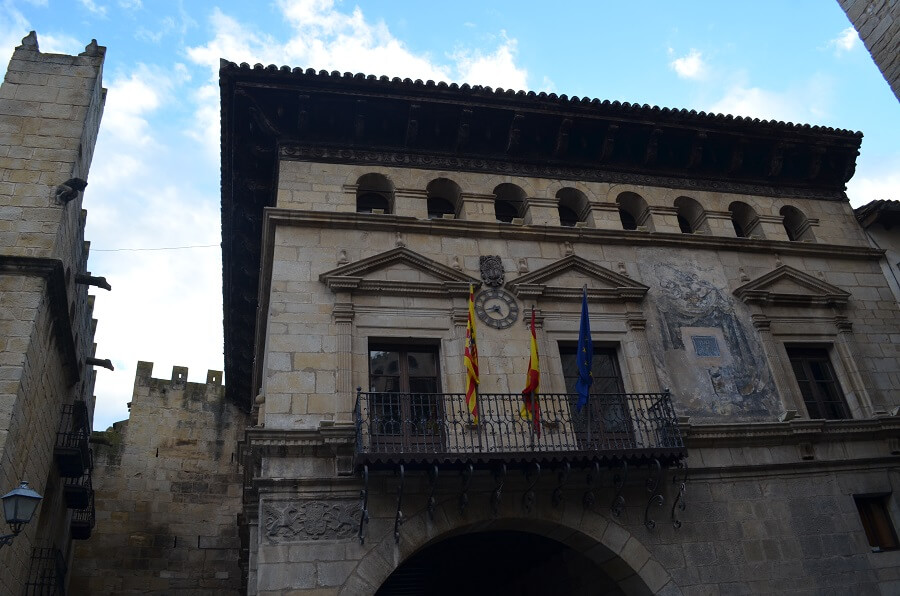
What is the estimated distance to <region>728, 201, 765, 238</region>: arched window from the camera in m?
14.4

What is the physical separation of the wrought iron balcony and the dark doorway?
261 inches

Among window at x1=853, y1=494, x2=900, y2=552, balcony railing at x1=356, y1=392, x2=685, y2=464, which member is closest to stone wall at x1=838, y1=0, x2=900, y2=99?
balcony railing at x1=356, y1=392, x2=685, y2=464

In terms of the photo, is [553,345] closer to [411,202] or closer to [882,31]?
[411,202]

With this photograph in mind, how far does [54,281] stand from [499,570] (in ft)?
30.9

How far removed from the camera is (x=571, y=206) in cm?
1397

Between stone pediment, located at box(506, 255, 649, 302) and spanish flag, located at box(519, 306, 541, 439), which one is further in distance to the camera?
stone pediment, located at box(506, 255, 649, 302)

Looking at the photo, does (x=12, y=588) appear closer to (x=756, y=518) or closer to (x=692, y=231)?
(x=756, y=518)

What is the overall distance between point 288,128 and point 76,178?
3.59 meters

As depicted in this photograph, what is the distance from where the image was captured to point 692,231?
46.9 feet

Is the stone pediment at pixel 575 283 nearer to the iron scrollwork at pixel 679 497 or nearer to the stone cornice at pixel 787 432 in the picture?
the stone cornice at pixel 787 432

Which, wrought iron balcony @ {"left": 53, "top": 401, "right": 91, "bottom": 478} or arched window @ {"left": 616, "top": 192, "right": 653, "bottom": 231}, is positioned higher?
arched window @ {"left": 616, "top": 192, "right": 653, "bottom": 231}

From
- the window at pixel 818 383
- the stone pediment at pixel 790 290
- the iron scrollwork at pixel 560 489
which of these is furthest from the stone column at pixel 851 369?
the iron scrollwork at pixel 560 489

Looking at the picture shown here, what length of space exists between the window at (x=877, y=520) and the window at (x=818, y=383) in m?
1.44

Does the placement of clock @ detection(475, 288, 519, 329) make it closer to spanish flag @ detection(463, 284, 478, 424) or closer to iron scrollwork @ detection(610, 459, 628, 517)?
spanish flag @ detection(463, 284, 478, 424)
